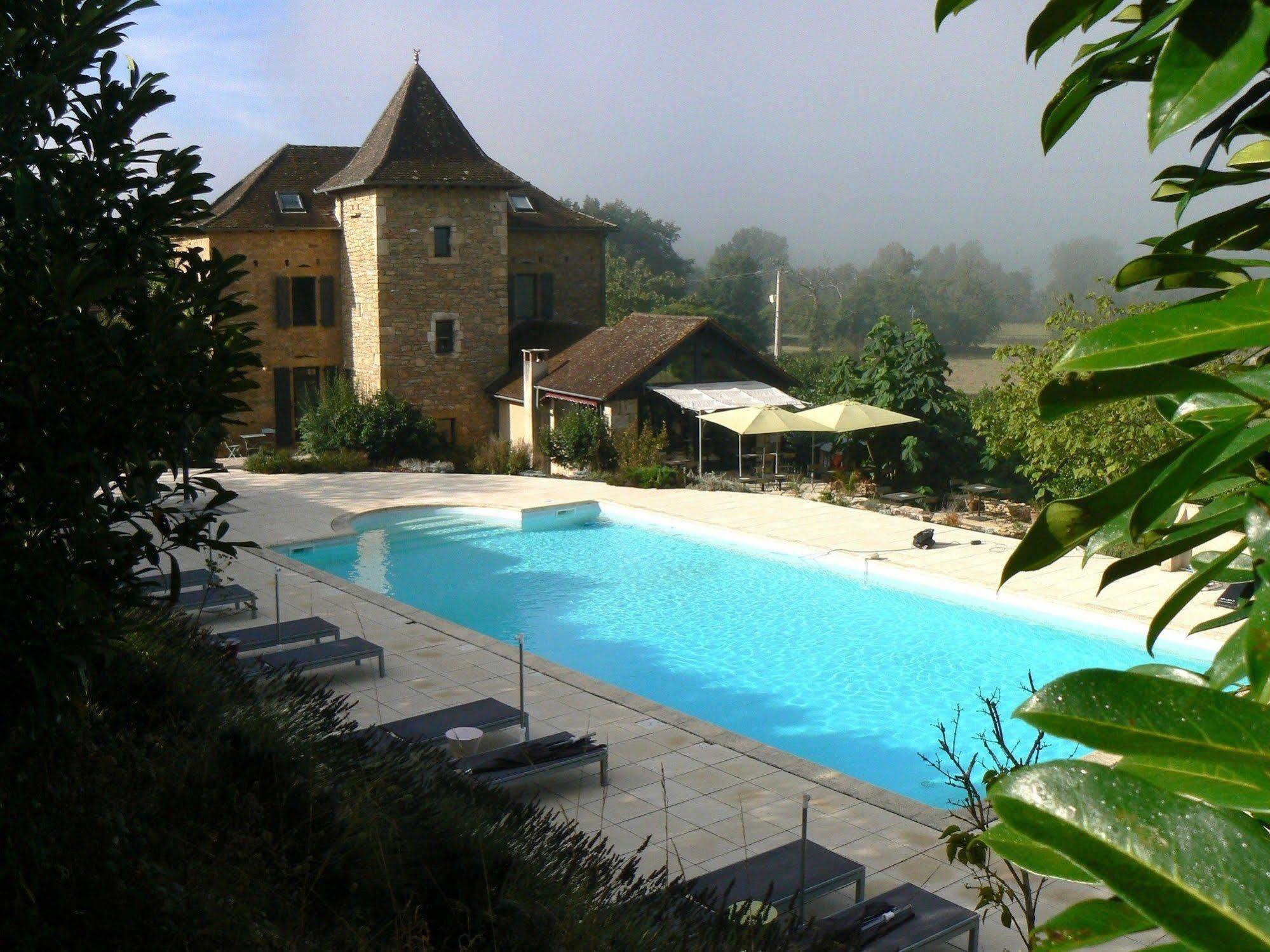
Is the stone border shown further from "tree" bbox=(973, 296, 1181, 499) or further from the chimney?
the chimney

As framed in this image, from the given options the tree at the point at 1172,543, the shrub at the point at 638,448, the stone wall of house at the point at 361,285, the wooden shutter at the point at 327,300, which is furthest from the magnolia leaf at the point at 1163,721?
the wooden shutter at the point at 327,300

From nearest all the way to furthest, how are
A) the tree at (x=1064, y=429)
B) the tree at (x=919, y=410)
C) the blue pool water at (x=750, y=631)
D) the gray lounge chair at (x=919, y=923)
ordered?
the gray lounge chair at (x=919, y=923) → the blue pool water at (x=750, y=631) → the tree at (x=1064, y=429) → the tree at (x=919, y=410)

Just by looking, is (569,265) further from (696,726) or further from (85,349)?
(85,349)

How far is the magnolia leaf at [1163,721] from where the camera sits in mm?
541

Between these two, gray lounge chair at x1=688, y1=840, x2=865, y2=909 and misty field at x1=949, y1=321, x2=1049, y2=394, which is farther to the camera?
misty field at x1=949, y1=321, x2=1049, y2=394

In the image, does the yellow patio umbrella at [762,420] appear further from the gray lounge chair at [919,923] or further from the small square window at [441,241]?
the gray lounge chair at [919,923]

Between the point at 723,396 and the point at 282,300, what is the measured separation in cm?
1107

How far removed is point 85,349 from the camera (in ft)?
14.0

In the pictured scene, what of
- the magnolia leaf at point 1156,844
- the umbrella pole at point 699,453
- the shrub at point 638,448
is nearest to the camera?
the magnolia leaf at point 1156,844

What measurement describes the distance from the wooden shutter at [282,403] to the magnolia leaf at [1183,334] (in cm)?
2873

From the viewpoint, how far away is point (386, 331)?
26.7 m

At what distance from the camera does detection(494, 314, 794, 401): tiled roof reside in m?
24.3

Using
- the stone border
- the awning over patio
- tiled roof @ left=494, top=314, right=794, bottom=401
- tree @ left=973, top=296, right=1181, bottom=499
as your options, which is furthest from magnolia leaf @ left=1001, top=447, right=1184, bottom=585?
tiled roof @ left=494, top=314, right=794, bottom=401

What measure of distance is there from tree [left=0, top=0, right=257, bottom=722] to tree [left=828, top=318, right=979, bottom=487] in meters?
18.2
